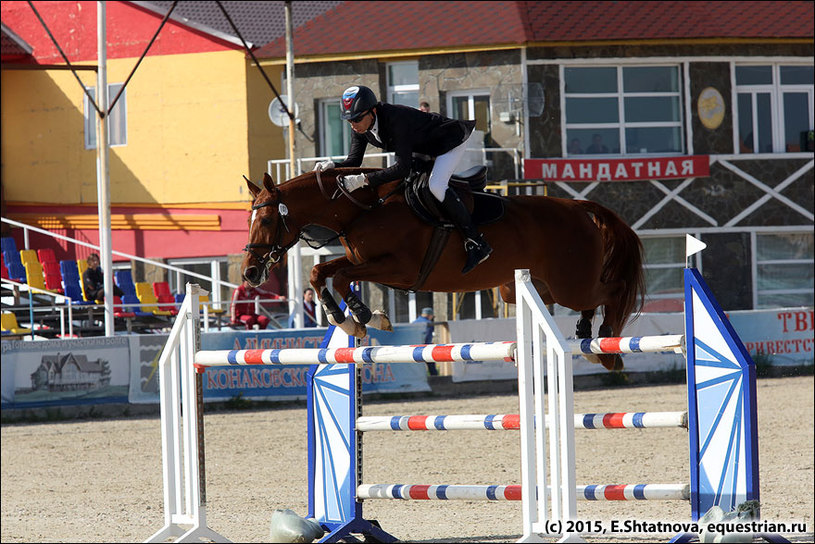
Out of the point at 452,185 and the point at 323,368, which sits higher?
the point at 452,185

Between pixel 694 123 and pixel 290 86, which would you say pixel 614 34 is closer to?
pixel 694 123

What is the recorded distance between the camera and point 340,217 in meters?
6.25

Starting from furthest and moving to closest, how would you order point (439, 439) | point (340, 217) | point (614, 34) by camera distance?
point (614, 34), point (439, 439), point (340, 217)

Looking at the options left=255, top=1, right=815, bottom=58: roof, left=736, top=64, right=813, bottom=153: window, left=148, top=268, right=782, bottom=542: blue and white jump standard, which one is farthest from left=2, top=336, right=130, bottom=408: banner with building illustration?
left=736, top=64, right=813, bottom=153: window

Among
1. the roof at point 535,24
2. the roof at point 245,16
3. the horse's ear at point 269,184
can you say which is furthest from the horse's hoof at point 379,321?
the roof at point 245,16

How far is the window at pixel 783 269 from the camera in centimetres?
2092

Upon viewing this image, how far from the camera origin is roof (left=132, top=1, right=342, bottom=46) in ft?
75.6

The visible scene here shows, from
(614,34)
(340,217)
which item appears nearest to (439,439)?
(340,217)

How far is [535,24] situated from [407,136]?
48.3 ft

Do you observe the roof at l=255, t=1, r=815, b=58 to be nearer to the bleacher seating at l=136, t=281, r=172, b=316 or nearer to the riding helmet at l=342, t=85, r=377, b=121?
the bleacher seating at l=136, t=281, r=172, b=316

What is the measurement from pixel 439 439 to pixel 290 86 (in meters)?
7.09

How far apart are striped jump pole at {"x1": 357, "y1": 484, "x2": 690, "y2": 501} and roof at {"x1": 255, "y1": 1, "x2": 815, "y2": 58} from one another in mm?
14666

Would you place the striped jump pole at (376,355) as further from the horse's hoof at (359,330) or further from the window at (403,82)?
the window at (403,82)

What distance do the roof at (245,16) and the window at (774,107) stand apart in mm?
9405
